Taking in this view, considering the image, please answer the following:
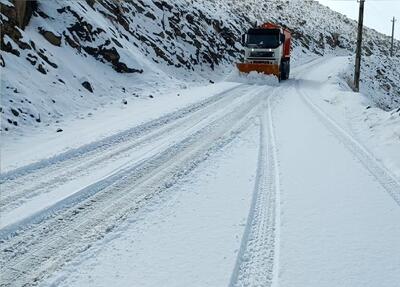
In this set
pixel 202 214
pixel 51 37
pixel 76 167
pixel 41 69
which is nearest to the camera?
pixel 202 214

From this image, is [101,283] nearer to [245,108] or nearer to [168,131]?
[168,131]

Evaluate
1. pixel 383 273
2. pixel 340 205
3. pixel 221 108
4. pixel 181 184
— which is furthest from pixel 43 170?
pixel 221 108

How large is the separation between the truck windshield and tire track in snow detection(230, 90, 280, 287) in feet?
50.6

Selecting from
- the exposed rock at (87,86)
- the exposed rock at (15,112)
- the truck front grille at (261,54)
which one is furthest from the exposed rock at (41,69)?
the truck front grille at (261,54)

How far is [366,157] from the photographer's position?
27.2ft

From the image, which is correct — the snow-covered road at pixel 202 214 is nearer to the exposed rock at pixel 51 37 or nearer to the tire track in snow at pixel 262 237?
the tire track in snow at pixel 262 237

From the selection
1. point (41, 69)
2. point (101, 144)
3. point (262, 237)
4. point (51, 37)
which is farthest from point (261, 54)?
point (262, 237)

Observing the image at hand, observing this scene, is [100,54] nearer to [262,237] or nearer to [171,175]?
[171,175]

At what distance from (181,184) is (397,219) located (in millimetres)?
2930

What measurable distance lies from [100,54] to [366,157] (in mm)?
10527

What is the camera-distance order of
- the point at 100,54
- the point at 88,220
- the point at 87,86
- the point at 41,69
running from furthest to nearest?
the point at 100,54
the point at 87,86
the point at 41,69
the point at 88,220

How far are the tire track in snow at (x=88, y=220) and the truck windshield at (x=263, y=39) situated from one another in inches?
572

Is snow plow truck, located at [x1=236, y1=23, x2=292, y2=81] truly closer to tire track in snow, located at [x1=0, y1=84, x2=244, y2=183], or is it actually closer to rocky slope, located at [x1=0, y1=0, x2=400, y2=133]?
rocky slope, located at [x1=0, y1=0, x2=400, y2=133]

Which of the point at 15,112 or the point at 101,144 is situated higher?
the point at 15,112
